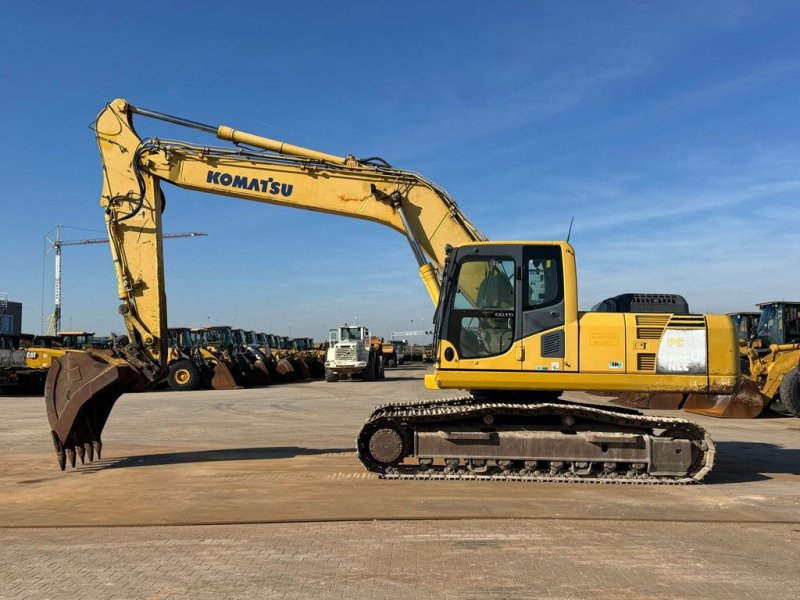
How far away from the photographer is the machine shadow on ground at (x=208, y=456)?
10130 millimetres

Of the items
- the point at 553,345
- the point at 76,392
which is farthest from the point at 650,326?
the point at 76,392

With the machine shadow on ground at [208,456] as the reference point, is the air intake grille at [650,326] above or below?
above

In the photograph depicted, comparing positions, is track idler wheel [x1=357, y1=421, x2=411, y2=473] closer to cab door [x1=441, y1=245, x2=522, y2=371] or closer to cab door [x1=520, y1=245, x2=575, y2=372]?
cab door [x1=441, y1=245, x2=522, y2=371]

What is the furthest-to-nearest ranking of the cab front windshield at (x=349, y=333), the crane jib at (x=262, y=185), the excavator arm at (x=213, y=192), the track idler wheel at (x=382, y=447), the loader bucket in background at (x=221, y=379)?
the cab front windshield at (x=349, y=333)
the loader bucket in background at (x=221, y=379)
the crane jib at (x=262, y=185)
the excavator arm at (x=213, y=192)
the track idler wheel at (x=382, y=447)

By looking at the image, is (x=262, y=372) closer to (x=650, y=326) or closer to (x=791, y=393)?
(x=791, y=393)

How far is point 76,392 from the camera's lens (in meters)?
9.55

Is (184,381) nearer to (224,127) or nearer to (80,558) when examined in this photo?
(224,127)

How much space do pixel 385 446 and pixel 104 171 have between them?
669cm

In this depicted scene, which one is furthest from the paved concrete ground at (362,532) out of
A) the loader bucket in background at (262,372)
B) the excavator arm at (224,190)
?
the loader bucket in background at (262,372)

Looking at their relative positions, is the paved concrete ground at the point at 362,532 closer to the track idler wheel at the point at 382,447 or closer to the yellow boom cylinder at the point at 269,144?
the track idler wheel at the point at 382,447

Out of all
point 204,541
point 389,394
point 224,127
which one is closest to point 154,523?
point 204,541

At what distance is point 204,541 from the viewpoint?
607 centimetres

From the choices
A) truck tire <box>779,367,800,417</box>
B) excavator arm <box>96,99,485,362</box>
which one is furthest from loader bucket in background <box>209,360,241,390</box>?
truck tire <box>779,367,800,417</box>

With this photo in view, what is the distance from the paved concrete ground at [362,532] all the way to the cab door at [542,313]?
1.58 metres
